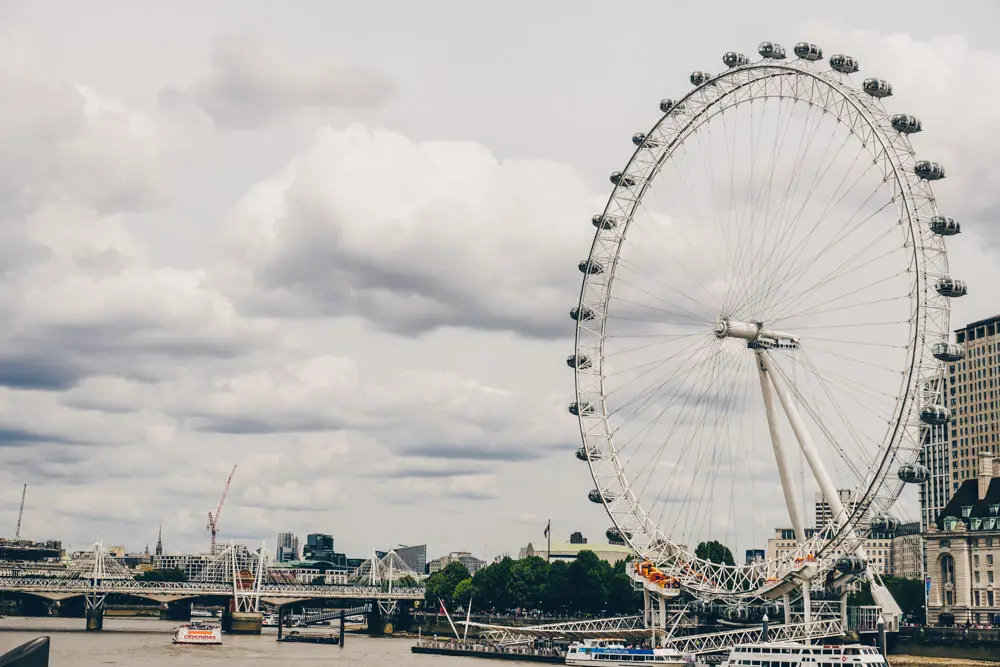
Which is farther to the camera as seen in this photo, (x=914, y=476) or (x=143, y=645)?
(x=143, y=645)

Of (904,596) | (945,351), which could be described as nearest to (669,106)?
(945,351)

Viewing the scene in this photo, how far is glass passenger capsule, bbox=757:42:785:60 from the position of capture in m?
77.2

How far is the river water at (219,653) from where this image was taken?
93.4m

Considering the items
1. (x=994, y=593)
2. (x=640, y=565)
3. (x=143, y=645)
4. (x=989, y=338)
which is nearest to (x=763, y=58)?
(x=640, y=565)

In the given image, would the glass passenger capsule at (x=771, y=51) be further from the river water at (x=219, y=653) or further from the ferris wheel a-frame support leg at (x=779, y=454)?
the river water at (x=219, y=653)

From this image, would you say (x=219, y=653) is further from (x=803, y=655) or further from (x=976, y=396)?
(x=976, y=396)

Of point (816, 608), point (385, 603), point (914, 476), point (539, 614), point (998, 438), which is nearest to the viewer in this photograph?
point (914, 476)

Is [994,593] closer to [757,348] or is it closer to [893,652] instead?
[893,652]

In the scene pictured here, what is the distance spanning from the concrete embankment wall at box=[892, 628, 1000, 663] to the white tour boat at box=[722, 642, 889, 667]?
65.8 feet

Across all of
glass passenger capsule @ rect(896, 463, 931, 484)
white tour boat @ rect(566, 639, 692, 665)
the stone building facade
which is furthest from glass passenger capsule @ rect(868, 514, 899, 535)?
the stone building facade

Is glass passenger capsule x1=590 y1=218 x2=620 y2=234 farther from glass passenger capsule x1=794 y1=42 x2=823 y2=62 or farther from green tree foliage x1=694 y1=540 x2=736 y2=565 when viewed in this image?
green tree foliage x1=694 y1=540 x2=736 y2=565

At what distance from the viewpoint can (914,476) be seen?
68562 millimetres

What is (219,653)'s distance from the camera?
10738 centimetres

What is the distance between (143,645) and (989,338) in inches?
5356
